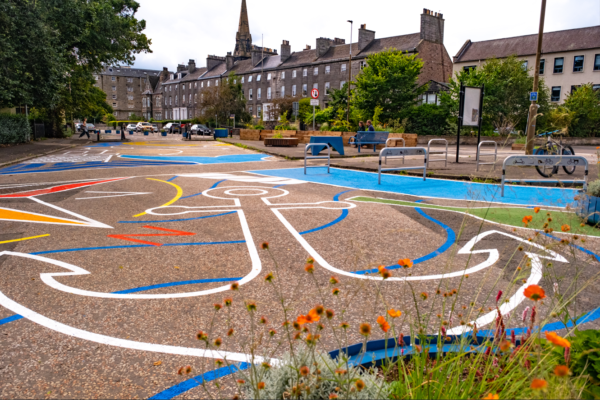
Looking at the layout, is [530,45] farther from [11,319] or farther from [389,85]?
[11,319]

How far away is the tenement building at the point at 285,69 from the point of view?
202ft

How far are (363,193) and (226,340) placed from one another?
25.6ft

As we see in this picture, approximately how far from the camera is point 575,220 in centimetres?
721

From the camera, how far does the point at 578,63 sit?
54750 mm

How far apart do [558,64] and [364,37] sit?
26141 mm

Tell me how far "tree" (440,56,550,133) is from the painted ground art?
32330 mm

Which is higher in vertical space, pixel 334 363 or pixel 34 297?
pixel 334 363

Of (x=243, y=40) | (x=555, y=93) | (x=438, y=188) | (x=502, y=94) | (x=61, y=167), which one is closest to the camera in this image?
(x=438, y=188)

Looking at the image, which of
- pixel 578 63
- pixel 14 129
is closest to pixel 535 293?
pixel 14 129

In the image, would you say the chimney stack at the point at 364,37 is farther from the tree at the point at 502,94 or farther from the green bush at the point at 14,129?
the green bush at the point at 14,129

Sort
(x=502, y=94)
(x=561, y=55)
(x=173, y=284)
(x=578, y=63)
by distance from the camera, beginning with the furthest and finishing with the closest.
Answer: (x=561, y=55), (x=578, y=63), (x=502, y=94), (x=173, y=284)

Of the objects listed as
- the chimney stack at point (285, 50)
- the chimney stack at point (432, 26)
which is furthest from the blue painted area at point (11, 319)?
the chimney stack at point (285, 50)

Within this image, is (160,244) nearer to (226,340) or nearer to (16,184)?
(226,340)

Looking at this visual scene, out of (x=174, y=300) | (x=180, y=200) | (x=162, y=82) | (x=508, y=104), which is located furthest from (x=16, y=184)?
(x=162, y=82)
